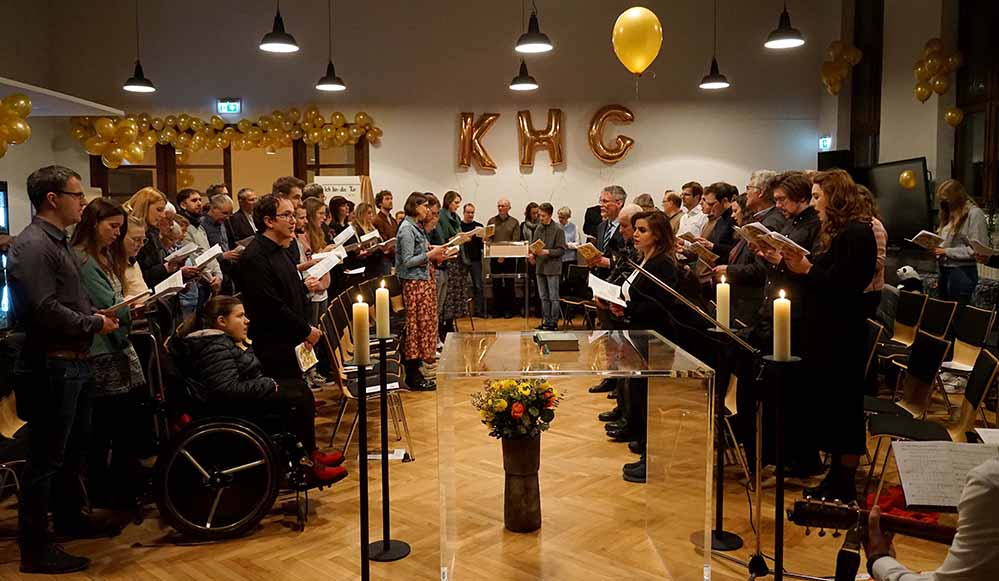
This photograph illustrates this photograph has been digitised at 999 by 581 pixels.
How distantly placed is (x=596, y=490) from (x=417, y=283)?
9.47 ft

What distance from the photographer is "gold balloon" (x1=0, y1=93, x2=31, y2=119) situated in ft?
26.5

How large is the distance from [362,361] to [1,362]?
183 centimetres

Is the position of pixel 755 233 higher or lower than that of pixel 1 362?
higher

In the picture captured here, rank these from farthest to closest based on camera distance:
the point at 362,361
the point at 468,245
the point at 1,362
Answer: the point at 468,245 → the point at 1,362 → the point at 362,361

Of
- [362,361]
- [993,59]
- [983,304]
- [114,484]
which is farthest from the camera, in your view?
[993,59]

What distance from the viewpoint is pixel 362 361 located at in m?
3.19

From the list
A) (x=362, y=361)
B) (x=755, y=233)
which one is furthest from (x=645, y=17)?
(x=362, y=361)

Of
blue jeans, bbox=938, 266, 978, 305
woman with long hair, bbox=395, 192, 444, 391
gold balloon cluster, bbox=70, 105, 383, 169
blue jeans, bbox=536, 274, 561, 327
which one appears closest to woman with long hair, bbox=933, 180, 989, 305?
blue jeans, bbox=938, 266, 978, 305

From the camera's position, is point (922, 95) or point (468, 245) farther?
point (468, 245)

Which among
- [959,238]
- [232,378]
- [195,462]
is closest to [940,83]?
[959,238]

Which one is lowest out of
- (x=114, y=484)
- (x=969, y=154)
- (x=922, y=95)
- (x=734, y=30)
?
(x=114, y=484)

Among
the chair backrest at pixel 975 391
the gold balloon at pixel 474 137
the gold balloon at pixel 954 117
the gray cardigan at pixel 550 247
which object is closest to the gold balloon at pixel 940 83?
the gold balloon at pixel 954 117

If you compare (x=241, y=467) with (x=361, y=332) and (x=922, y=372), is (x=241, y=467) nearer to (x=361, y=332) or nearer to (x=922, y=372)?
(x=361, y=332)

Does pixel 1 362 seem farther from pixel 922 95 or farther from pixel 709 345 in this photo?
pixel 922 95
